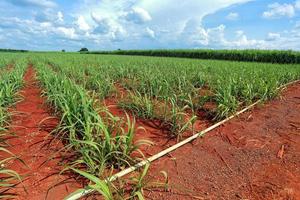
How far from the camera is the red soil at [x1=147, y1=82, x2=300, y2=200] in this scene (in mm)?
2543

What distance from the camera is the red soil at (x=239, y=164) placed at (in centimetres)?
254

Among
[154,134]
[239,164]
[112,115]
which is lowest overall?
[239,164]

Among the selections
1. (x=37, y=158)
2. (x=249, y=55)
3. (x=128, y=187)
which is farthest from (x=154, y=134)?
(x=249, y=55)

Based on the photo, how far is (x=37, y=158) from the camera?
2920 millimetres

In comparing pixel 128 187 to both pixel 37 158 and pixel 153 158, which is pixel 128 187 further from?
pixel 37 158

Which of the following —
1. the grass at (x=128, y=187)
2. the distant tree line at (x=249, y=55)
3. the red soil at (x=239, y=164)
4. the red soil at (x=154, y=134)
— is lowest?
the distant tree line at (x=249, y=55)

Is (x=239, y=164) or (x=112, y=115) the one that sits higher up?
(x=112, y=115)

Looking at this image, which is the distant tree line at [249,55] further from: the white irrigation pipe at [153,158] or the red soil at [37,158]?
the red soil at [37,158]

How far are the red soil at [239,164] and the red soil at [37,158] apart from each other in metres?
0.89

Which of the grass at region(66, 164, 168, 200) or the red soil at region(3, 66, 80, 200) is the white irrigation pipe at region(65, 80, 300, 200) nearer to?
the grass at region(66, 164, 168, 200)

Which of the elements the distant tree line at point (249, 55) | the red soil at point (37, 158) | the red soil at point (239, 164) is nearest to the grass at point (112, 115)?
the red soil at point (37, 158)

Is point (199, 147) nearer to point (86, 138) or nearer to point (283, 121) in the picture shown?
point (86, 138)

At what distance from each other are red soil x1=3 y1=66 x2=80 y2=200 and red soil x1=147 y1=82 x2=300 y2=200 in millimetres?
890

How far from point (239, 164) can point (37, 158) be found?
87.7 inches
